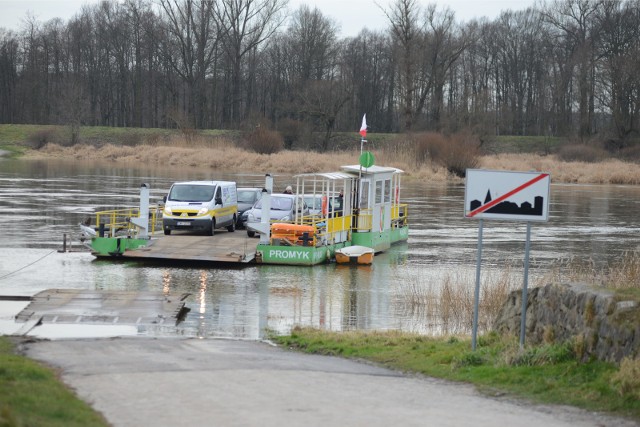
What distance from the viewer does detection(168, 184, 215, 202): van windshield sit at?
105 feet

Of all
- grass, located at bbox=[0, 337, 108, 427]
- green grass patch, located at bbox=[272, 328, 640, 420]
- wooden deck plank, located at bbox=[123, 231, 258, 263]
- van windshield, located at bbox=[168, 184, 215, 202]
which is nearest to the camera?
grass, located at bbox=[0, 337, 108, 427]

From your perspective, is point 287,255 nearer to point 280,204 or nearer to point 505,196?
point 280,204

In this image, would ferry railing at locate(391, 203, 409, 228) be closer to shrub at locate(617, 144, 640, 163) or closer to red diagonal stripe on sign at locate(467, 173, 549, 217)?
red diagonal stripe on sign at locate(467, 173, 549, 217)

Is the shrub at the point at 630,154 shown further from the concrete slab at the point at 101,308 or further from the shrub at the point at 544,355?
the shrub at the point at 544,355

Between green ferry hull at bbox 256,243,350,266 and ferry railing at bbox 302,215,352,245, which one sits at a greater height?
ferry railing at bbox 302,215,352,245

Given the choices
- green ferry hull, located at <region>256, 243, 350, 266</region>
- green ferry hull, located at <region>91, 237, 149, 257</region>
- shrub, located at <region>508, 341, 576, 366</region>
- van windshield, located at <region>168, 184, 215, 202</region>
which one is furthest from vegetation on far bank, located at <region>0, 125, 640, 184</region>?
shrub, located at <region>508, 341, 576, 366</region>

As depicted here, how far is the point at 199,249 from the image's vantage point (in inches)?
1085

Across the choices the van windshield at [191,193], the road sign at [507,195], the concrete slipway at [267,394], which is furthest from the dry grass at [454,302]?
the van windshield at [191,193]

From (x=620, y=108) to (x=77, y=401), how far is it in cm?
8765

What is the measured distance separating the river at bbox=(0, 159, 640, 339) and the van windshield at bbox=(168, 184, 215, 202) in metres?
3.54

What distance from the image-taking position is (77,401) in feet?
30.4

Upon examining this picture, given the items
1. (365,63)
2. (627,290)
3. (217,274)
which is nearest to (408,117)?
(365,63)

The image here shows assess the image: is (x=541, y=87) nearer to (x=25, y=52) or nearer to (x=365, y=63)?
(x=365, y=63)

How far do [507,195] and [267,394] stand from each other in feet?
13.4
